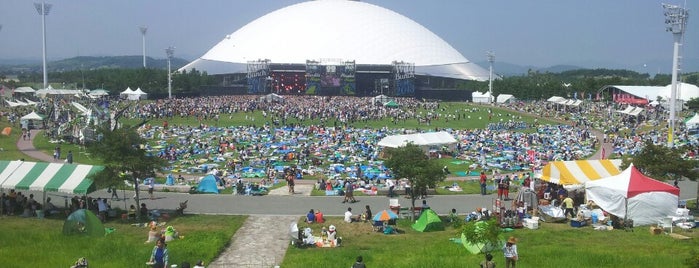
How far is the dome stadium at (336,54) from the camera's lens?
78.2m

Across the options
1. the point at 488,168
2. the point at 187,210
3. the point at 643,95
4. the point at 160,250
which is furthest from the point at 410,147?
the point at 643,95

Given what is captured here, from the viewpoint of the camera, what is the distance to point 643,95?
237ft

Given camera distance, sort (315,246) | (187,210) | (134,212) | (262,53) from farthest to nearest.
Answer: (262,53)
(187,210)
(134,212)
(315,246)

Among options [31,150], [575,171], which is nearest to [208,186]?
[575,171]

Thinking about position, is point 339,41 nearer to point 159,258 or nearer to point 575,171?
point 575,171

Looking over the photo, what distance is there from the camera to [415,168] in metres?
15.3

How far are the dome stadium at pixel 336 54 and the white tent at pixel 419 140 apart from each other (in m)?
46.8

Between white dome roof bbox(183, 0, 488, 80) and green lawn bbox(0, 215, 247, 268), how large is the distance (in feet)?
239

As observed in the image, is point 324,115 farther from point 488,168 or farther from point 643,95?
point 643,95

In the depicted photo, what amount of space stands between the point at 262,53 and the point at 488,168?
6953 centimetres

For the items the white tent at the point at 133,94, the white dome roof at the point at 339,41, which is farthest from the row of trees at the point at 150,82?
the white dome roof at the point at 339,41

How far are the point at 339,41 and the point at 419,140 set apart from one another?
6627 centimetres

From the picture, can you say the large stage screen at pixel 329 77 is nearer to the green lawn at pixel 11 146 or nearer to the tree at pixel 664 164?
the green lawn at pixel 11 146

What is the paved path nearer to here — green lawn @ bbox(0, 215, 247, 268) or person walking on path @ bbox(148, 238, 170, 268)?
green lawn @ bbox(0, 215, 247, 268)
